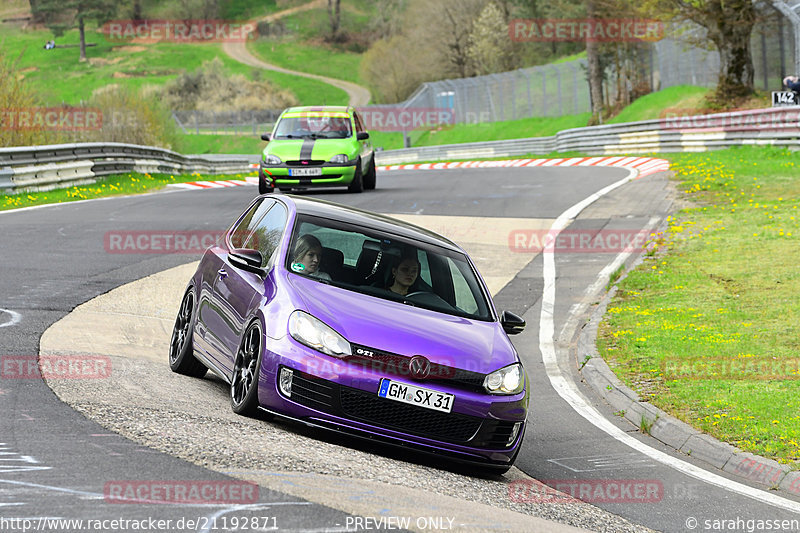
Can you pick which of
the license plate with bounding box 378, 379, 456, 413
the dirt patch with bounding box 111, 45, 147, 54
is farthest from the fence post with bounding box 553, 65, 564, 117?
the dirt patch with bounding box 111, 45, 147, 54

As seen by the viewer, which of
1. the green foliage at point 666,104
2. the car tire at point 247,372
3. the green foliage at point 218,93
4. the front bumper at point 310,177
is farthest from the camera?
the green foliage at point 218,93

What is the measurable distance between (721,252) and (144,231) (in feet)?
30.7

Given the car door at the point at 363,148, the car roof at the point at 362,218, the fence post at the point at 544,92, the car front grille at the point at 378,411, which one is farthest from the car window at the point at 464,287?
the fence post at the point at 544,92

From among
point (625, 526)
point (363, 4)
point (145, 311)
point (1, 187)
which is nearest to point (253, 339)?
point (625, 526)

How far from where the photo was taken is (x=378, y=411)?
671 centimetres

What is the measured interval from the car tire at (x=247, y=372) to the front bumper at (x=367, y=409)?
10 centimetres

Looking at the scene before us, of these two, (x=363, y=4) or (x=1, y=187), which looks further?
(x=363, y=4)

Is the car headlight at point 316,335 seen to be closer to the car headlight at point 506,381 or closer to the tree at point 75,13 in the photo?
the car headlight at point 506,381

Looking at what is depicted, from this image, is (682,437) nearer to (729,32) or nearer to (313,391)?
(313,391)

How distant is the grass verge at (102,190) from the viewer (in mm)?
22906

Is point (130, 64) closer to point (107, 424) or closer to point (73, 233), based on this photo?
point (73, 233)

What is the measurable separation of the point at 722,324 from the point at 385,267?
18.8 ft

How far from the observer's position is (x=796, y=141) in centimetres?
2903

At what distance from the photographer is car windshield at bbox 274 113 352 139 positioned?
24375 millimetres
